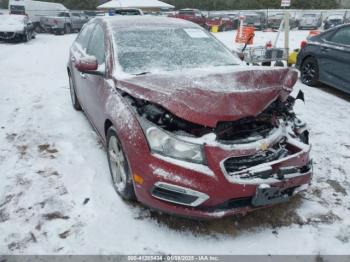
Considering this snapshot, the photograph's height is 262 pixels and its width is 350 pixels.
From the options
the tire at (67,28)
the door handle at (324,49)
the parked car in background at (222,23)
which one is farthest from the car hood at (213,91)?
the parked car in background at (222,23)

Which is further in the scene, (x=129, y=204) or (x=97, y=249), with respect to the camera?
(x=129, y=204)

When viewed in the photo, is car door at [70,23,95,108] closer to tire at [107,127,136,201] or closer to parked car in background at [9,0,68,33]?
tire at [107,127,136,201]

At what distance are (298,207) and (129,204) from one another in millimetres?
1572

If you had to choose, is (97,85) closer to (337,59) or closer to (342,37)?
(337,59)

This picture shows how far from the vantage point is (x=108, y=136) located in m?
3.15

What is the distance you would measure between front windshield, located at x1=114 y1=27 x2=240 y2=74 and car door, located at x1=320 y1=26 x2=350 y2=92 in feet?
11.0

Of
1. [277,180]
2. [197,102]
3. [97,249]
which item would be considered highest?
[197,102]

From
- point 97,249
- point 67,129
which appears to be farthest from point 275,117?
point 67,129

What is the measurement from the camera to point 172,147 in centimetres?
247

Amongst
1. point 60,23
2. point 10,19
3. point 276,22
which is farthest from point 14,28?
point 276,22

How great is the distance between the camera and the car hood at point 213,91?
7.97ft

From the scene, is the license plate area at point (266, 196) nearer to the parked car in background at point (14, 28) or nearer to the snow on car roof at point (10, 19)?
the parked car in background at point (14, 28)

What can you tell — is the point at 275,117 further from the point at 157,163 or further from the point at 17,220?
the point at 17,220

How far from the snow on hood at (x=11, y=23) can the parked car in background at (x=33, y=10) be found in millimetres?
6756
